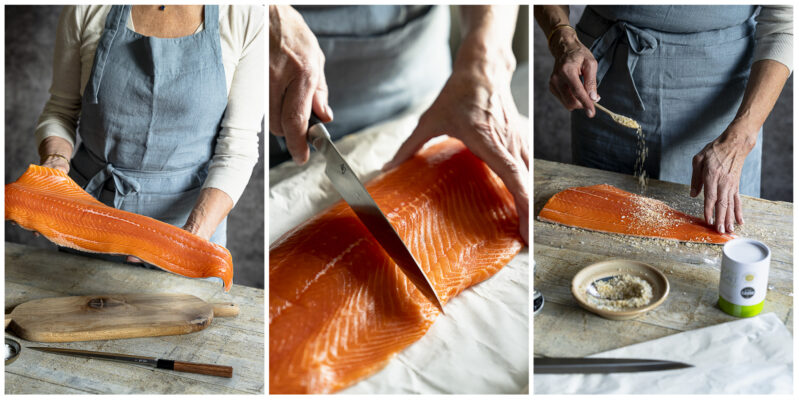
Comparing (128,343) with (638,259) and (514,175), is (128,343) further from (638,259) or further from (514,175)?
(638,259)

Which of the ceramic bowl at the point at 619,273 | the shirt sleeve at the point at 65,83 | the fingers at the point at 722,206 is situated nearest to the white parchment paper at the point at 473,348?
the ceramic bowl at the point at 619,273

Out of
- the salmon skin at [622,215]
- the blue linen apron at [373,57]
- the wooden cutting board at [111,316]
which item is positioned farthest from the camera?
the blue linen apron at [373,57]

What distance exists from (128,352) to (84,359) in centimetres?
9

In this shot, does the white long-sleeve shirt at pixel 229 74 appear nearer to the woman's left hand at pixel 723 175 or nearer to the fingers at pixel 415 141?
the fingers at pixel 415 141

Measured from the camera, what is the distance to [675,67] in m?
1.47

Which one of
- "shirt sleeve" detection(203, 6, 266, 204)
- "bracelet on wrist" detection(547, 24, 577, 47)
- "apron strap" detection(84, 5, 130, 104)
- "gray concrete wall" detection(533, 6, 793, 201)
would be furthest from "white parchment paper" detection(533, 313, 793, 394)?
"apron strap" detection(84, 5, 130, 104)

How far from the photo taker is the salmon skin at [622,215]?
1.55 meters

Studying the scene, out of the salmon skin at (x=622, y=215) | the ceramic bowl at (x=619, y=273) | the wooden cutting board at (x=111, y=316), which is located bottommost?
the wooden cutting board at (x=111, y=316)

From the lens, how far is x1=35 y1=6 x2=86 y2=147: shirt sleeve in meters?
1.53

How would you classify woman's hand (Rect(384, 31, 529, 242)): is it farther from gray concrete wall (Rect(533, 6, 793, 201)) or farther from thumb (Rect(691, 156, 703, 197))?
thumb (Rect(691, 156, 703, 197))

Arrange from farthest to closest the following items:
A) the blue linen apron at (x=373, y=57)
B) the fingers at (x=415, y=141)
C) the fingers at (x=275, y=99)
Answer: the blue linen apron at (x=373, y=57) < the fingers at (x=415, y=141) < the fingers at (x=275, y=99)

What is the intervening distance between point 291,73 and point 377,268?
57 centimetres

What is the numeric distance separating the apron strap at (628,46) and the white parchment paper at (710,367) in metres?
0.56

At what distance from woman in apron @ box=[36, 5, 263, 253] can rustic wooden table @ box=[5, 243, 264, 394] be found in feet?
0.65
